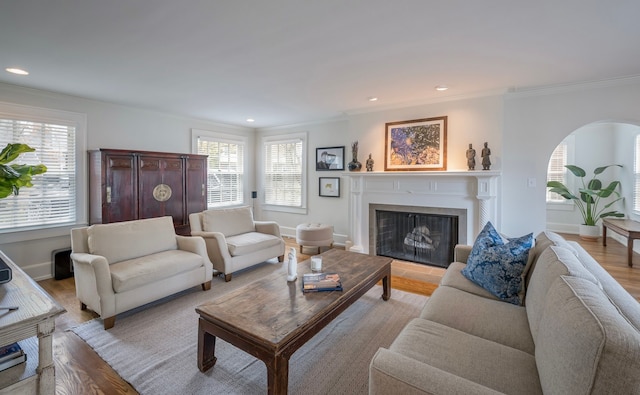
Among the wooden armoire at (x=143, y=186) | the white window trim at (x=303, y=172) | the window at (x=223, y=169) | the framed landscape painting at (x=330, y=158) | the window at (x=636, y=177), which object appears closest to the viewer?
the wooden armoire at (x=143, y=186)

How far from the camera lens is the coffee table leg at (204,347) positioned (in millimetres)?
1929

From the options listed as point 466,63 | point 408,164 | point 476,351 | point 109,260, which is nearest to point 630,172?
point 408,164

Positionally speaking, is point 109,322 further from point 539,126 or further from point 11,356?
point 539,126

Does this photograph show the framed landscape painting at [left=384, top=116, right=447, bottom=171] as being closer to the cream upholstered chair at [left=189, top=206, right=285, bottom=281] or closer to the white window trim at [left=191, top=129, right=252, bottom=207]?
the cream upholstered chair at [left=189, top=206, right=285, bottom=281]

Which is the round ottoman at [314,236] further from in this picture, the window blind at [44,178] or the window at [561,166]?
the window at [561,166]

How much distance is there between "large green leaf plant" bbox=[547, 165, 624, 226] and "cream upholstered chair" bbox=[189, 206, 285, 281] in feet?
19.4

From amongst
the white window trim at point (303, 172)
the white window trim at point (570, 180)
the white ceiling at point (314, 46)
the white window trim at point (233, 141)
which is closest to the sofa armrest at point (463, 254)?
the white ceiling at point (314, 46)

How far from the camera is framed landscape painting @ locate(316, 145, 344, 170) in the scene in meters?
5.44

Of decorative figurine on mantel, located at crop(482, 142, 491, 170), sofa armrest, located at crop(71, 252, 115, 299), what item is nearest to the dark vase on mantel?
decorative figurine on mantel, located at crop(482, 142, 491, 170)

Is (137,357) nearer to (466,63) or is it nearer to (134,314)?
(134,314)

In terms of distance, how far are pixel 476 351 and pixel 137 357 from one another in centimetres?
226

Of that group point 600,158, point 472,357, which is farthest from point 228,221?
point 600,158

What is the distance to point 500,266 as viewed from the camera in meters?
2.09

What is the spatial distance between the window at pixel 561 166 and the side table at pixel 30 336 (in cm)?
804
